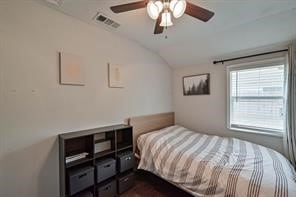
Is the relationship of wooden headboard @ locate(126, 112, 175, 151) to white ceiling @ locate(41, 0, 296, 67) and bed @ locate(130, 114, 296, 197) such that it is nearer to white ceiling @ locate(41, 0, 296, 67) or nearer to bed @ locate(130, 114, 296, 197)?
bed @ locate(130, 114, 296, 197)

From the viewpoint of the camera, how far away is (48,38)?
1893 mm

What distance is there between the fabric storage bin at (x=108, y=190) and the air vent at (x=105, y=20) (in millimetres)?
2229

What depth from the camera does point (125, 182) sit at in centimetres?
236

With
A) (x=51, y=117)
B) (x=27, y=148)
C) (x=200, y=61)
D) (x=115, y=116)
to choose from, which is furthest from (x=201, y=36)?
(x=27, y=148)

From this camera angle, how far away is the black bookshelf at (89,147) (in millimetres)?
1846

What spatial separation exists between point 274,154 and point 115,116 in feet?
7.47

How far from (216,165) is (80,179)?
158cm

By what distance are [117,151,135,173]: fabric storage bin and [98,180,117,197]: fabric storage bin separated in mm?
204

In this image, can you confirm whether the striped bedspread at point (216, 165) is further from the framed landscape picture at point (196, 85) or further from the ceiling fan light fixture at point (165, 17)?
the ceiling fan light fixture at point (165, 17)

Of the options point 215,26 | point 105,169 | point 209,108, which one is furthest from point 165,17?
point 209,108

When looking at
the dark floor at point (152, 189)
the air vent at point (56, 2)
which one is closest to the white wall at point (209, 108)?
the dark floor at point (152, 189)

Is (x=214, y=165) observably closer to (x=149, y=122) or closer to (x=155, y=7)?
(x=149, y=122)

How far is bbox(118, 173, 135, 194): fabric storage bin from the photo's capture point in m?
2.29

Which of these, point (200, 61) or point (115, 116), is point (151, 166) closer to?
point (115, 116)
